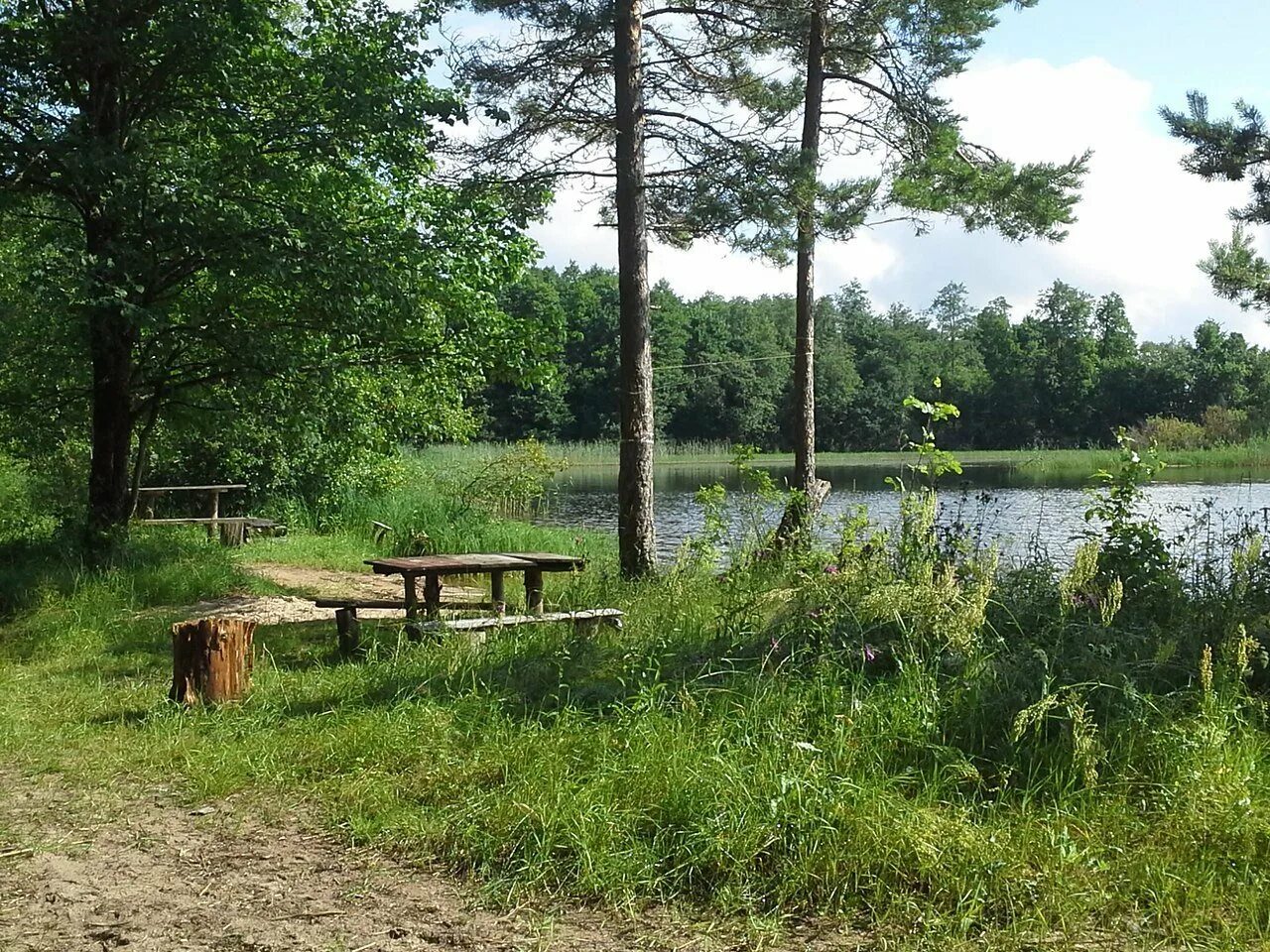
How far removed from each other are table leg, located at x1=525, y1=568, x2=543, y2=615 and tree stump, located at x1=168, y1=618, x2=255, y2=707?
2213 millimetres

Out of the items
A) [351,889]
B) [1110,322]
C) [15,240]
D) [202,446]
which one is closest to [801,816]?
[351,889]

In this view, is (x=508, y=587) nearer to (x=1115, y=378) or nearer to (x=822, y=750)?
(x=822, y=750)

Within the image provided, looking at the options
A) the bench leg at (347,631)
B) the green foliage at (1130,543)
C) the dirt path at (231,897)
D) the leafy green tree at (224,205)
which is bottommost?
the dirt path at (231,897)

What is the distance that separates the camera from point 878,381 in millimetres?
73562

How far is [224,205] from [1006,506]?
7.70 meters

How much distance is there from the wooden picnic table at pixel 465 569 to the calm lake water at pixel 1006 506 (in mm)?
1967

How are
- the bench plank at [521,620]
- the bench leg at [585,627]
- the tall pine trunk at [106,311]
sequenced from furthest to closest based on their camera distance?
the tall pine trunk at [106,311] → the bench plank at [521,620] → the bench leg at [585,627]

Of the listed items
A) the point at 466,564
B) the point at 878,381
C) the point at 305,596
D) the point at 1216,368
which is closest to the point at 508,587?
the point at 305,596

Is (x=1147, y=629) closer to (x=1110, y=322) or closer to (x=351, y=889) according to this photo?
(x=351, y=889)

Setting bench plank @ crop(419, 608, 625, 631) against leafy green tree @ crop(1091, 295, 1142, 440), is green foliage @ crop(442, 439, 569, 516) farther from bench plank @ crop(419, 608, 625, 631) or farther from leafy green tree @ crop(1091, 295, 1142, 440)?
leafy green tree @ crop(1091, 295, 1142, 440)

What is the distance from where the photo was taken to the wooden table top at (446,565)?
23.3 ft

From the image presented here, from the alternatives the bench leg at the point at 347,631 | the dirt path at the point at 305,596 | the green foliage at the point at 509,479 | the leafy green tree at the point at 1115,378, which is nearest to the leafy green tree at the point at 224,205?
the dirt path at the point at 305,596

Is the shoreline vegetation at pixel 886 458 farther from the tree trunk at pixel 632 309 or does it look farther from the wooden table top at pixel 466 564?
the wooden table top at pixel 466 564

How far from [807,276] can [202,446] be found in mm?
10004
